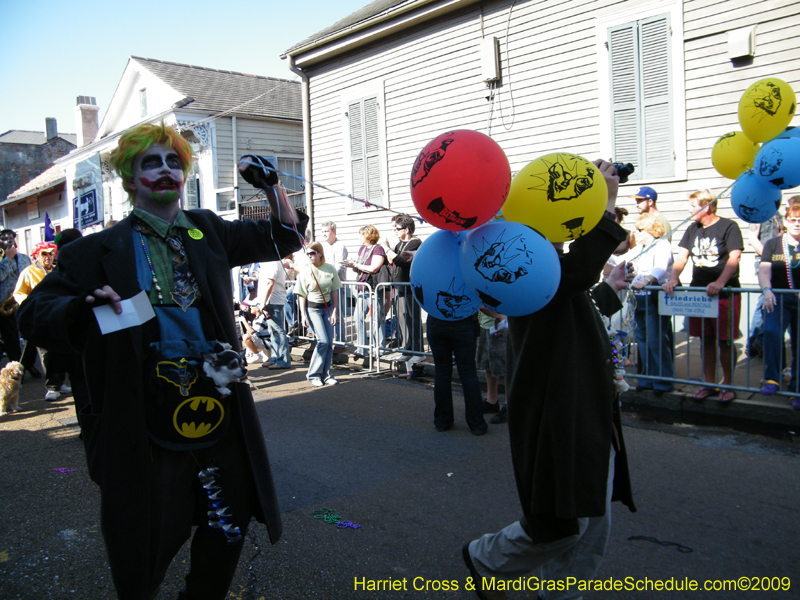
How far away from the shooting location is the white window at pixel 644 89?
838 centimetres

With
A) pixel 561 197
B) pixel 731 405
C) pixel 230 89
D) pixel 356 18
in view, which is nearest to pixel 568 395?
pixel 561 197

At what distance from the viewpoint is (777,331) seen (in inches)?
217

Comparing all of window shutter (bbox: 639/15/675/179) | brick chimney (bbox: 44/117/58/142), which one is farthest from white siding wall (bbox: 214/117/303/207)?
brick chimney (bbox: 44/117/58/142)

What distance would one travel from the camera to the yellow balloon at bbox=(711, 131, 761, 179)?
426 centimetres

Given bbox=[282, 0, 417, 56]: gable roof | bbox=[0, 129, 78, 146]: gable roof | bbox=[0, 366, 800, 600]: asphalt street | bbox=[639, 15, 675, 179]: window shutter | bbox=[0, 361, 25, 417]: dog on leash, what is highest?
bbox=[0, 129, 78, 146]: gable roof

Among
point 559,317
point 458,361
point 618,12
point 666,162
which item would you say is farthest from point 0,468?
point 618,12

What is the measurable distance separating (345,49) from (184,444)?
11845mm

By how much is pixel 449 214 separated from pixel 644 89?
307 inches

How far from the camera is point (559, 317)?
7.69ft

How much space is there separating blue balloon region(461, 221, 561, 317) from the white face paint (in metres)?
1.20

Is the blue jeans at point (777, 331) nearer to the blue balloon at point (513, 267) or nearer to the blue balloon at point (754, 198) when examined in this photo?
the blue balloon at point (754, 198)

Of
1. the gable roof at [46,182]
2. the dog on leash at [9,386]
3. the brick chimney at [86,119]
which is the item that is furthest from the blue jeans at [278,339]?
the brick chimney at [86,119]

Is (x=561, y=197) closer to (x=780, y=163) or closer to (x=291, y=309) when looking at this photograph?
(x=780, y=163)

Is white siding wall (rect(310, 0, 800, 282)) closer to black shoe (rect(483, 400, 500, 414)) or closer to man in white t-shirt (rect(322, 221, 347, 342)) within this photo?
man in white t-shirt (rect(322, 221, 347, 342))
